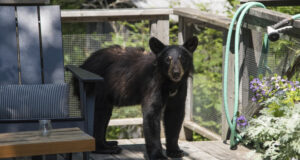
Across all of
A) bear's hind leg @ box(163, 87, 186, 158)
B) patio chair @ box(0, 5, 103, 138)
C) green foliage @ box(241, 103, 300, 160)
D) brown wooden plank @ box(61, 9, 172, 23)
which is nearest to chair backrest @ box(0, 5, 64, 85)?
patio chair @ box(0, 5, 103, 138)

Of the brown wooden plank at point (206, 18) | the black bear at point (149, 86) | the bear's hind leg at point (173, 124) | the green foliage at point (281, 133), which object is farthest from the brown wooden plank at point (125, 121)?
the green foliage at point (281, 133)

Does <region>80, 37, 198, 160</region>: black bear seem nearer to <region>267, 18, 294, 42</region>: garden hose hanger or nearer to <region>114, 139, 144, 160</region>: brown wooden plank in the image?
<region>114, 139, 144, 160</region>: brown wooden plank

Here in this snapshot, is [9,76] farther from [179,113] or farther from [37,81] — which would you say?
[179,113]

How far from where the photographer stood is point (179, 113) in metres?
3.97

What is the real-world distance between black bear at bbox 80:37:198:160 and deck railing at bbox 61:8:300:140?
10.7 inches

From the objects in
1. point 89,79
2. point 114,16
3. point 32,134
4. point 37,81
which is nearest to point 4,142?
point 32,134

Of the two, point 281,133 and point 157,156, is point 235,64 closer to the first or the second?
point 157,156

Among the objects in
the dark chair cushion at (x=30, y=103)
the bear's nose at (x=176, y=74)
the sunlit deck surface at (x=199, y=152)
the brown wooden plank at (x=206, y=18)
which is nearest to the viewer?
the bear's nose at (x=176, y=74)

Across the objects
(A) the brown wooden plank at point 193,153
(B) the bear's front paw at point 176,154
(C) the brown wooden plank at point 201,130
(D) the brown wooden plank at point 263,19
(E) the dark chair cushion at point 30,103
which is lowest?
(C) the brown wooden plank at point 201,130

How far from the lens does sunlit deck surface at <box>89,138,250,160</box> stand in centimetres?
391

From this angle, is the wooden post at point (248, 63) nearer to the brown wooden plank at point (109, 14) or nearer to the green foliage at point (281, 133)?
the green foliage at point (281, 133)

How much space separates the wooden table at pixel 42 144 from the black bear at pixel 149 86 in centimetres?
105

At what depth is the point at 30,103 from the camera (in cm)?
382

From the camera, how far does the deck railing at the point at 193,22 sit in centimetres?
383
